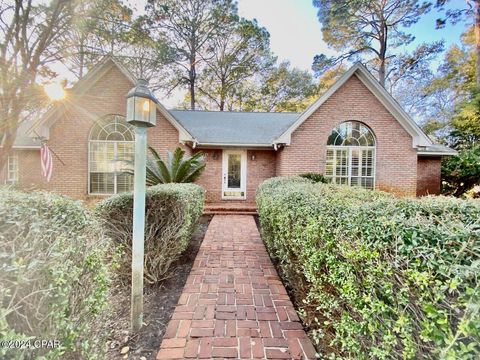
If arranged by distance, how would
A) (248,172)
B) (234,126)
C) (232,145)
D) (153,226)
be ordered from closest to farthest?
(153,226)
(232,145)
(248,172)
(234,126)

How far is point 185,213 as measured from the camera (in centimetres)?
420

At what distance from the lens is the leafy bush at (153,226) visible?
351 cm

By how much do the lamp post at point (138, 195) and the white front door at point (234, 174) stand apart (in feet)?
27.2

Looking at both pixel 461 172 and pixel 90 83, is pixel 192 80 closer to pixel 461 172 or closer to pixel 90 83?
pixel 90 83

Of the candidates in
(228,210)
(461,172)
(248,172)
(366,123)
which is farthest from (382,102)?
(228,210)

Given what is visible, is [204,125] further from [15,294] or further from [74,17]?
[15,294]

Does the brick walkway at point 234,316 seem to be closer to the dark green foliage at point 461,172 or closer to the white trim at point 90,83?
the white trim at point 90,83

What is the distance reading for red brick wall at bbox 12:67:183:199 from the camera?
9430mm

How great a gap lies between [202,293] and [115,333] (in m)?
1.18

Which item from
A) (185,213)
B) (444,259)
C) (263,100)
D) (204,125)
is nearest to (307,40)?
(263,100)

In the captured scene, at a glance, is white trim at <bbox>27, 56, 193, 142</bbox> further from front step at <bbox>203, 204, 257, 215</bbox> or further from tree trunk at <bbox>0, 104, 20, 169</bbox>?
front step at <bbox>203, 204, 257, 215</bbox>

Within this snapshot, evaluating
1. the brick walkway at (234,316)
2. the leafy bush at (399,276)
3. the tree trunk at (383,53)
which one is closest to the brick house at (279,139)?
the brick walkway at (234,316)

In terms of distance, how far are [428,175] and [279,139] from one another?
7.78 meters

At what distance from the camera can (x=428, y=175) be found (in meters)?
11.3
